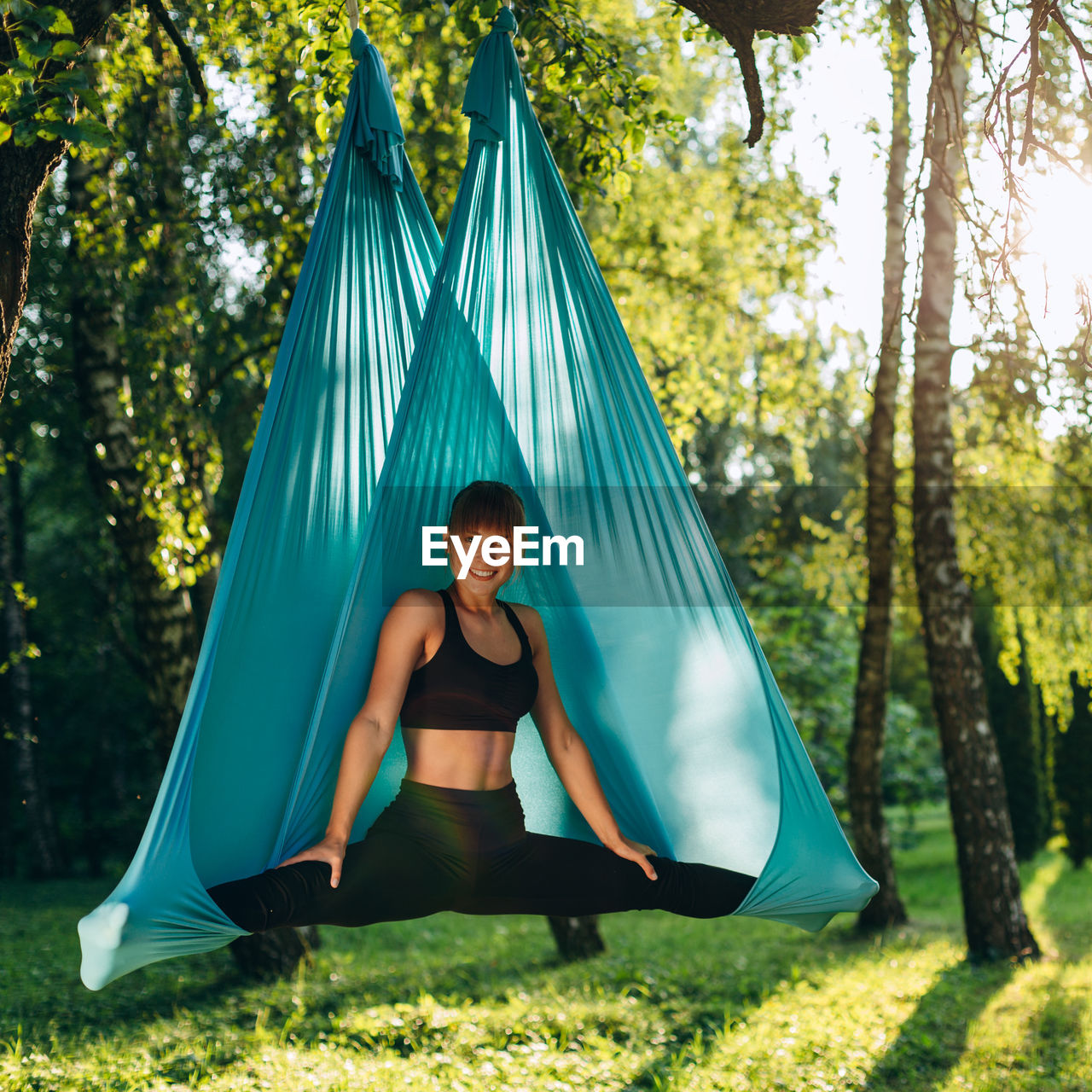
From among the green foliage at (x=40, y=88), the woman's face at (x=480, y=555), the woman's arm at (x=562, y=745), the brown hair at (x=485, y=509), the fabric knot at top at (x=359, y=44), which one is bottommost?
the woman's arm at (x=562, y=745)

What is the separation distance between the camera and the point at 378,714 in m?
1.83

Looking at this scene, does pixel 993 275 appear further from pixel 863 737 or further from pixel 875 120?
pixel 863 737

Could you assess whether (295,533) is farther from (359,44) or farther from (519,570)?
(359,44)

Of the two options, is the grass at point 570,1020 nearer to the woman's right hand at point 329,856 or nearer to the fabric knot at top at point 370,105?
the woman's right hand at point 329,856

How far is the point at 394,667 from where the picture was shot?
1843 millimetres

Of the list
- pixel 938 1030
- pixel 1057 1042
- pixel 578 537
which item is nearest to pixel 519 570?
pixel 578 537

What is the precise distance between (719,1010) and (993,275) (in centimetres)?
289

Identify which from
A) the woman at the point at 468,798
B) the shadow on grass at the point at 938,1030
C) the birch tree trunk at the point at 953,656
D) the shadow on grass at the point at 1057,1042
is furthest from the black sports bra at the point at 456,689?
the birch tree trunk at the point at 953,656

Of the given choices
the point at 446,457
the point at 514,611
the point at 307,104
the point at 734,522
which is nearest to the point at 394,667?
the point at 514,611

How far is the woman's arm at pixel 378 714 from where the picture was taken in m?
1.76

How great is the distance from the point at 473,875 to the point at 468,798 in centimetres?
15

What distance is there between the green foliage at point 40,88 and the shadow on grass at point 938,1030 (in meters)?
3.08

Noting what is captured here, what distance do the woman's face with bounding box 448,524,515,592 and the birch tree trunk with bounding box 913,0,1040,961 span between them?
299 centimetres

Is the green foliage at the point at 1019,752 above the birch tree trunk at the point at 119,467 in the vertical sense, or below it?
below
